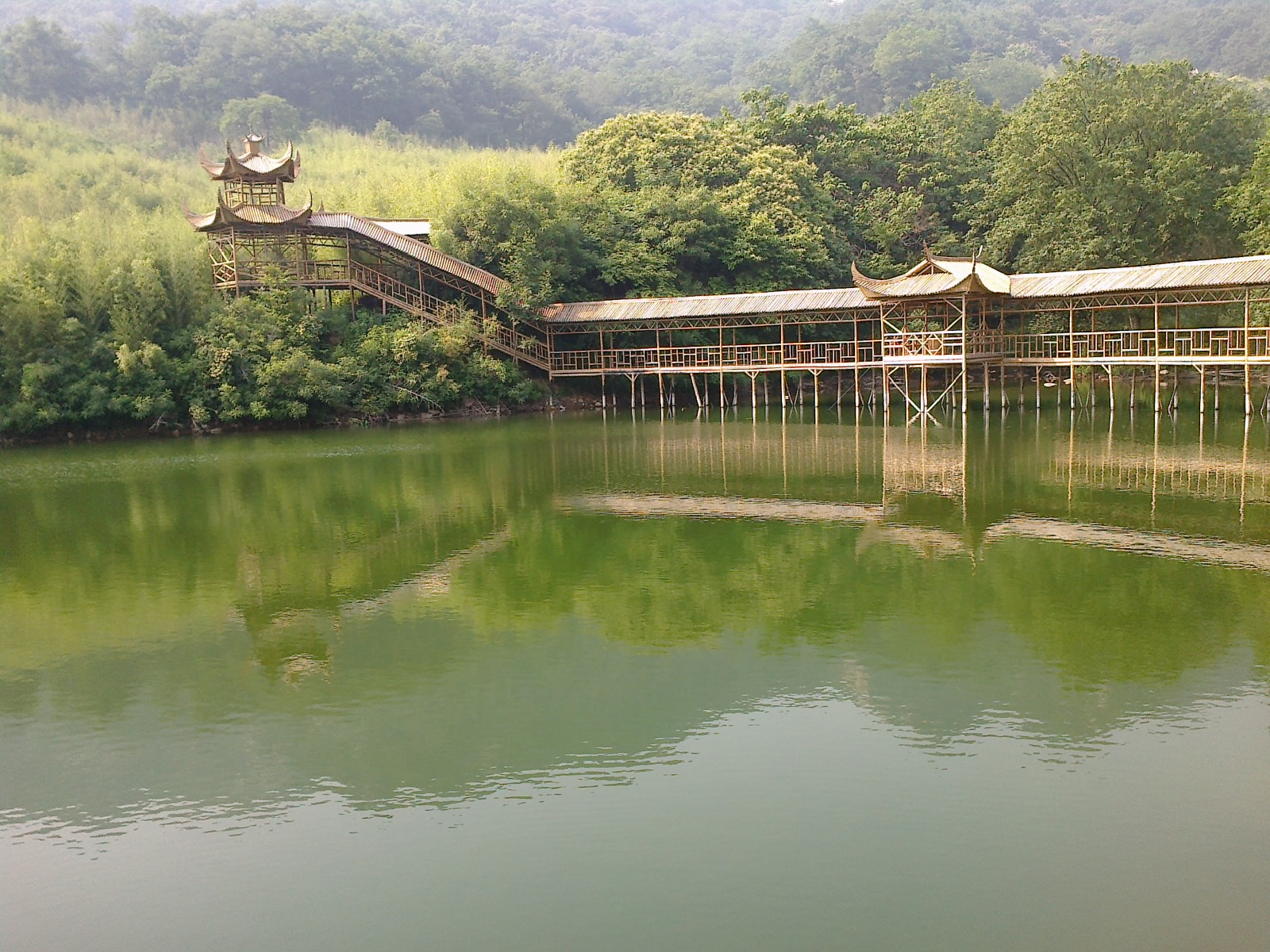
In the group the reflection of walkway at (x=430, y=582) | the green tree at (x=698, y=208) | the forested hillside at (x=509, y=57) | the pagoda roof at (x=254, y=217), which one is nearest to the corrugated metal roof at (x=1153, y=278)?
the green tree at (x=698, y=208)

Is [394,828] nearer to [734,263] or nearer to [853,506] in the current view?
[853,506]

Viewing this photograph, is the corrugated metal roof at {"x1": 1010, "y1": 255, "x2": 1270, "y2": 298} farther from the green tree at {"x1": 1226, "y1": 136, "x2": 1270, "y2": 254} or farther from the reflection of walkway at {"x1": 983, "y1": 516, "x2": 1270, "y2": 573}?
the reflection of walkway at {"x1": 983, "y1": 516, "x2": 1270, "y2": 573}

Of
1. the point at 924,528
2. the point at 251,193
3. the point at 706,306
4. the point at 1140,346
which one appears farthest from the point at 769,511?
the point at 251,193

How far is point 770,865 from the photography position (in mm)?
5820

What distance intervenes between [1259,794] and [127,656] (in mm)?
8474

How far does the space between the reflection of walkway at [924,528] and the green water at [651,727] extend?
0.09 meters

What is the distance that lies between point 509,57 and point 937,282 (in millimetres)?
71584

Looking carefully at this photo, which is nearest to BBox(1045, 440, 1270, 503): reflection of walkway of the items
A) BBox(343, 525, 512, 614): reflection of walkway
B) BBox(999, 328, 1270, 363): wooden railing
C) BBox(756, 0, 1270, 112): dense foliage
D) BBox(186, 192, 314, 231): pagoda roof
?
BBox(999, 328, 1270, 363): wooden railing

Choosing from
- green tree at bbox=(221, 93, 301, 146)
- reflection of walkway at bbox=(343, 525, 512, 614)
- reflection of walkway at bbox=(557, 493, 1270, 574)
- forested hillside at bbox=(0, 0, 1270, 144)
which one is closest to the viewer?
reflection of walkway at bbox=(343, 525, 512, 614)

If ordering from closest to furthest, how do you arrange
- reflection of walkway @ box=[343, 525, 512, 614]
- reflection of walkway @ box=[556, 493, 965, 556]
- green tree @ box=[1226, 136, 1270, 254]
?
reflection of walkway @ box=[343, 525, 512, 614], reflection of walkway @ box=[556, 493, 965, 556], green tree @ box=[1226, 136, 1270, 254]

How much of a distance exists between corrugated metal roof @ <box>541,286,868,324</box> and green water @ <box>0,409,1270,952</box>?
14.7m

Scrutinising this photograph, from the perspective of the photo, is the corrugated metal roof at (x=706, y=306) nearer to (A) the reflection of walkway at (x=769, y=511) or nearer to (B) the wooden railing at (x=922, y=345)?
(B) the wooden railing at (x=922, y=345)

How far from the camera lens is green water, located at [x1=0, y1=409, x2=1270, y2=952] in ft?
18.2

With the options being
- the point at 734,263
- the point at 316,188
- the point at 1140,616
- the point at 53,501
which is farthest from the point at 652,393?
the point at 1140,616
